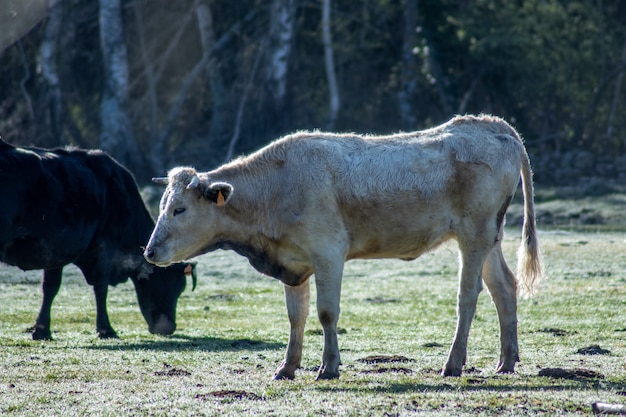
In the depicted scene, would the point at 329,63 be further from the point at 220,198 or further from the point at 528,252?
the point at 220,198

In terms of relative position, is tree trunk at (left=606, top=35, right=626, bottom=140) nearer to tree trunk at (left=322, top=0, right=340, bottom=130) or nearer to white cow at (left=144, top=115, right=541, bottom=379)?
tree trunk at (left=322, top=0, right=340, bottom=130)

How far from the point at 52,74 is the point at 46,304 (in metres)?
22.7

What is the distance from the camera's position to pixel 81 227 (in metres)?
13.3

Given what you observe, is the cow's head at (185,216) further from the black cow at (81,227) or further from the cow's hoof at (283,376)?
the black cow at (81,227)

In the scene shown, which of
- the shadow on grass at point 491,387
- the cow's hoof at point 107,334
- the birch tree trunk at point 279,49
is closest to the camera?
the shadow on grass at point 491,387

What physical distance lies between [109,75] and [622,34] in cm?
1724

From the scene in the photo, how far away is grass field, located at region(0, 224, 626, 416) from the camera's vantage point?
818 cm

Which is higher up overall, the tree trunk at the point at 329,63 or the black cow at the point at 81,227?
the tree trunk at the point at 329,63

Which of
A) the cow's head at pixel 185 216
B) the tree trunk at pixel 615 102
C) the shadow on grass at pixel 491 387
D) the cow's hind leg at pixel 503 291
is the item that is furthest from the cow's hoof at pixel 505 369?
the tree trunk at pixel 615 102

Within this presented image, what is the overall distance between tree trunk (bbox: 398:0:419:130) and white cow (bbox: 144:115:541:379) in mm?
27479

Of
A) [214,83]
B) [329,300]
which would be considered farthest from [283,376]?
[214,83]

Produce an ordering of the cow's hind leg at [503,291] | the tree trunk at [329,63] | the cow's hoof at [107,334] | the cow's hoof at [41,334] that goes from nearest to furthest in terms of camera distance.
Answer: the cow's hind leg at [503,291] → the cow's hoof at [41,334] → the cow's hoof at [107,334] → the tree trunk at [329,63]

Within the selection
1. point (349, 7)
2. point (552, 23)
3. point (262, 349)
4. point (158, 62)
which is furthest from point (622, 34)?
point (262, 349)

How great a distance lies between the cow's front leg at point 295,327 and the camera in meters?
9.66
